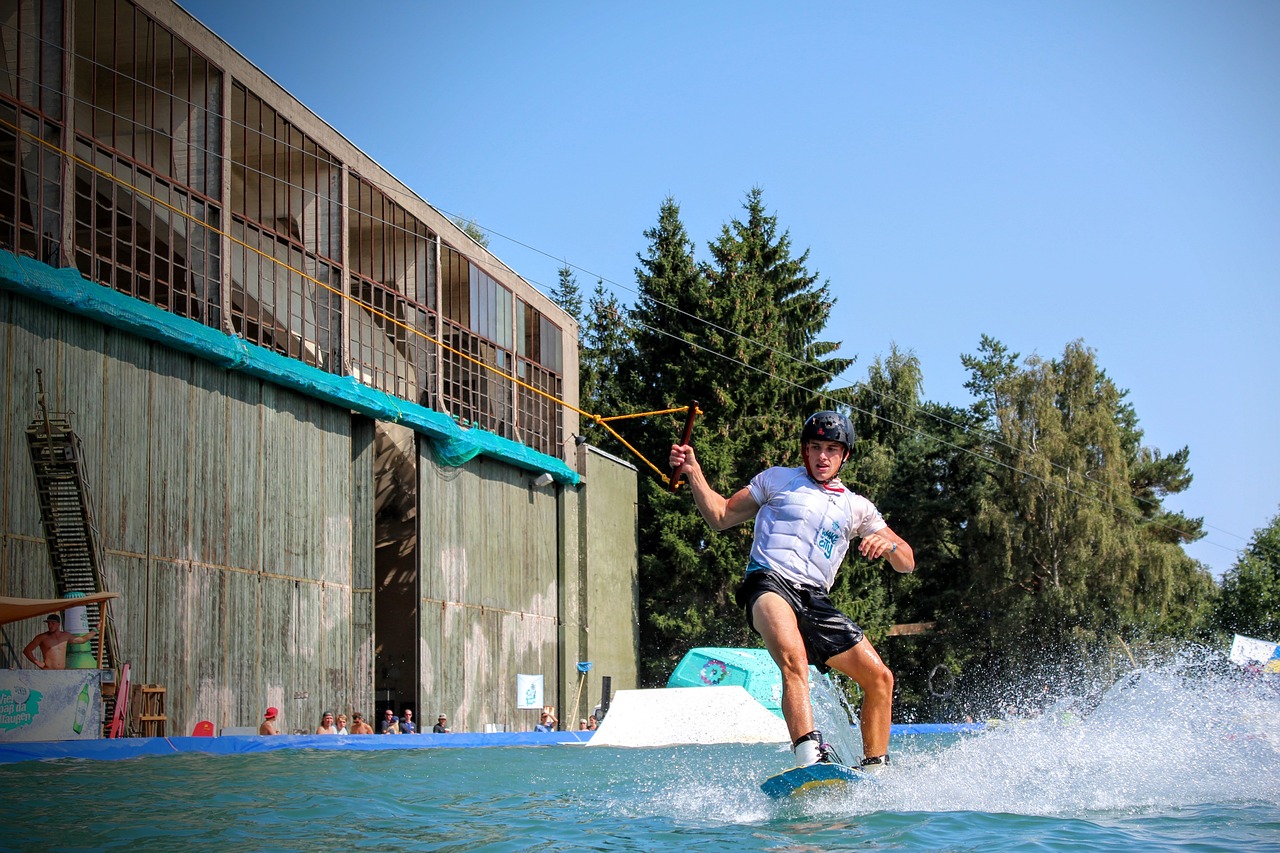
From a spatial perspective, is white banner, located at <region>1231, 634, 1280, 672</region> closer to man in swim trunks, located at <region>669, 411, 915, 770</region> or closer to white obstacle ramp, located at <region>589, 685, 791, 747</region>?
white obstacle ramp, located at <region>589, 685, 791, 747</region>

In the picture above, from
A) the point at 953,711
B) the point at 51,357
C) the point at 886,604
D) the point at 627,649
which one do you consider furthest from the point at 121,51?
the point at 953,711

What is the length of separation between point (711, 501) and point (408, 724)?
16.8 meters

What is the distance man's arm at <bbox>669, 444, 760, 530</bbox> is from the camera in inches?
257

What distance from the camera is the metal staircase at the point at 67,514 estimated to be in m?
14.5

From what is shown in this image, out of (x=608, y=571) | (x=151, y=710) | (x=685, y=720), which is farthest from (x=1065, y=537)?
(x=151, y=710)

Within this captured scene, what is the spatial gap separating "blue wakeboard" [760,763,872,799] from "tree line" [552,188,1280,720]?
28544 mm

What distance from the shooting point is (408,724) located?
22047mm

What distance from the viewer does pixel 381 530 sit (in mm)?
26219

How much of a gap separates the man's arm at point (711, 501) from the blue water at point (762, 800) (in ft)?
4.59

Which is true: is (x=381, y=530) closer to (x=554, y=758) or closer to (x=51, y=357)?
(x=51, y=357)

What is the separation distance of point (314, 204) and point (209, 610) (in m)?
7.68

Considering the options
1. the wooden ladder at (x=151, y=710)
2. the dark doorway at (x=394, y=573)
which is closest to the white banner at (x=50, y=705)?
the wooden ladder at (x=151, y=710)

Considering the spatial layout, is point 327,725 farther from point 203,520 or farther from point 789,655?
point 789,655

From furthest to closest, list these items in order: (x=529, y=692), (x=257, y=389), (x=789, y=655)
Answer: (x=529, y=692)
(x=257, y=389)
(x=789, y=655)
